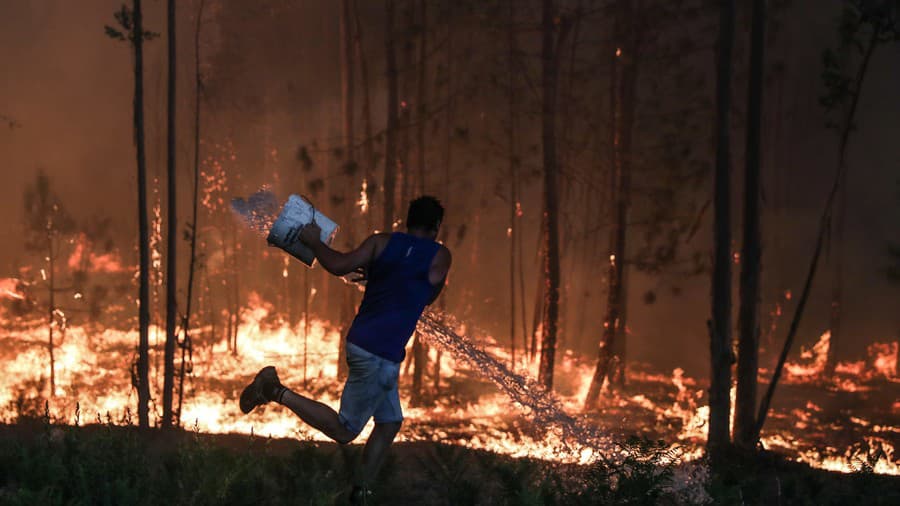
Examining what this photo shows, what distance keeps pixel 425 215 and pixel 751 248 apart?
7888mm

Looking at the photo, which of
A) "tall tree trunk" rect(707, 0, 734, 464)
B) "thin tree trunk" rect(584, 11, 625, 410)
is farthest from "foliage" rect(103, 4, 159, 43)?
"thin tree trunk" rect(584, 11, 625, 410)

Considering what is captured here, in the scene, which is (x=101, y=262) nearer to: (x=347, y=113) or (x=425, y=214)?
(x=347, y=113)

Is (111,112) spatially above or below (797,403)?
above

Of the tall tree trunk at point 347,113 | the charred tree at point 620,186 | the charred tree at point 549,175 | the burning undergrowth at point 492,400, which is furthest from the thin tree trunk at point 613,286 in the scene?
the tall tree trunk at point 347,113

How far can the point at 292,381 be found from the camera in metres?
24.0

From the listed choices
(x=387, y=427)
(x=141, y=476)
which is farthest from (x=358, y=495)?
(x=141, y=476)

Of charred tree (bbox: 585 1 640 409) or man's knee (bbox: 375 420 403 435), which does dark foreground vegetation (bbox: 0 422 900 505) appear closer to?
man's knee (bbox: 375 420 403 435)

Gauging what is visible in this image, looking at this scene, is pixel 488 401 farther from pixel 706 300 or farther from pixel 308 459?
pixel 706 300

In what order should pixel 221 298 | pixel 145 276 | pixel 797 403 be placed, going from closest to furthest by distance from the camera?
pixel 145 276
pixel 797 403
pixel 221 298

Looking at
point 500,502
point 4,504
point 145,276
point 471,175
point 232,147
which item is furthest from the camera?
point 232,147

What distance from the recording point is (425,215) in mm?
5258

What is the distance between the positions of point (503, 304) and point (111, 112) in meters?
27.0

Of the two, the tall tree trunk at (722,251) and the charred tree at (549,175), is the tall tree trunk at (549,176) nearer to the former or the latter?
the charred tree at (549,175)

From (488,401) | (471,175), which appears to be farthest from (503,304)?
(488,401)
